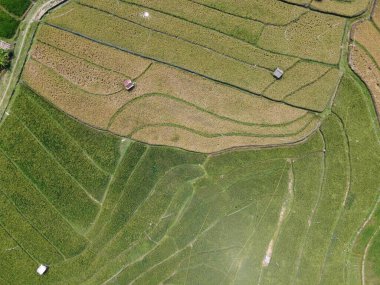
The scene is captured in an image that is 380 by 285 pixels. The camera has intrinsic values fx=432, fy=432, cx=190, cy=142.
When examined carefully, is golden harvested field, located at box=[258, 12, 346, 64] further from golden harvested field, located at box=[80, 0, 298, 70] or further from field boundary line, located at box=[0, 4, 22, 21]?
field boundary line, located at box=[0, 4, 22, 21]

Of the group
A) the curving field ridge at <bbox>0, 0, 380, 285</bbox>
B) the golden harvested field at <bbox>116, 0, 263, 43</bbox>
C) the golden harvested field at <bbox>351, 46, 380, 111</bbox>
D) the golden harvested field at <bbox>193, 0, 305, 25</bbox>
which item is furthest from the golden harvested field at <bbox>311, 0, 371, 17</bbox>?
the golden harvested field at <bbox>116, 0, 263, 43</bbox>

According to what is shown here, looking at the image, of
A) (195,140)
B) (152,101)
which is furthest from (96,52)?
(195,140)

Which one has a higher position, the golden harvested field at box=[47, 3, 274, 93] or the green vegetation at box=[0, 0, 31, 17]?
the golden harvested field at box=[47, 3, 274, 93]

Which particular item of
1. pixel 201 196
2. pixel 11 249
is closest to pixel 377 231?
pixel 201 196

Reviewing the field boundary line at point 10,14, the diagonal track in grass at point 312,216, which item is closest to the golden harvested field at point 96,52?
the field boundary line at point 10,14

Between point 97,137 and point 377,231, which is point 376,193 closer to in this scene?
point 377,231

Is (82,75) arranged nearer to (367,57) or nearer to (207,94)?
(207,94)
